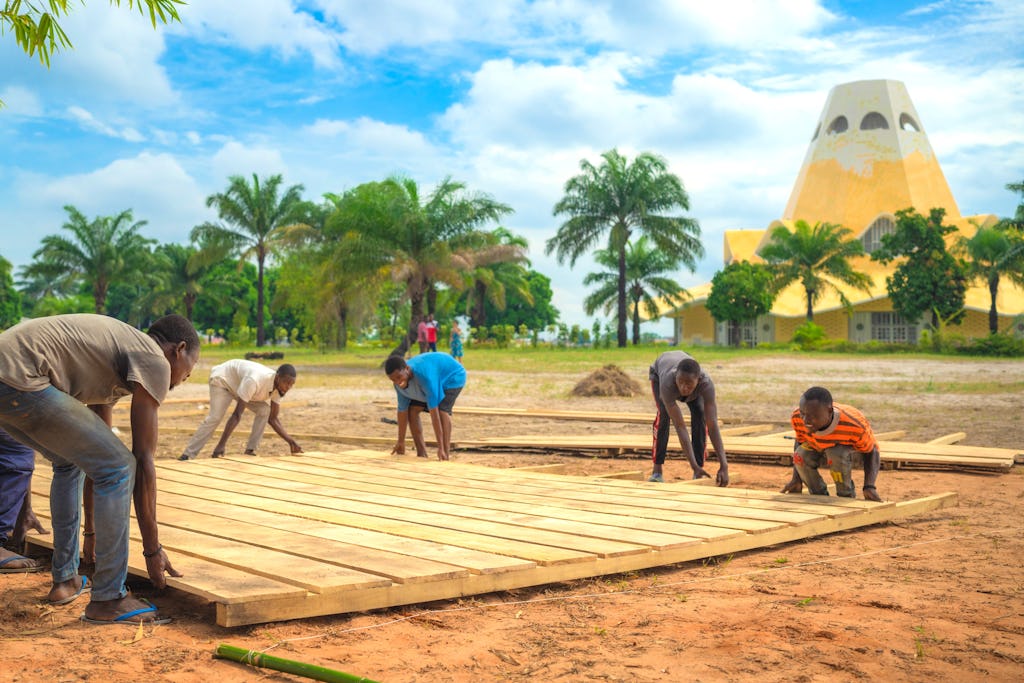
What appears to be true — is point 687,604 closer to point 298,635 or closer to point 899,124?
point 298,635

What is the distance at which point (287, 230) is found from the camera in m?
41.0

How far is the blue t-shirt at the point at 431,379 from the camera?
8.32 m

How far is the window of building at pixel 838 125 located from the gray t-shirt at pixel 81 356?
58.3m

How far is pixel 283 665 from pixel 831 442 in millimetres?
4158

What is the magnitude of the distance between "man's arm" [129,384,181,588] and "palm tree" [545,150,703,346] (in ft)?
128

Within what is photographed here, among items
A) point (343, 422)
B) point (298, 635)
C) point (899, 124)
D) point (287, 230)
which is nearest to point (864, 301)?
point (899, 124)

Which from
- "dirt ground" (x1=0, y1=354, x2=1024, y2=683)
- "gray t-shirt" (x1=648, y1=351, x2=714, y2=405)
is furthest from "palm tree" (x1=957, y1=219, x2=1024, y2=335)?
"dirt ground" (x1=0, y1=354, x2=1024, y2=683)

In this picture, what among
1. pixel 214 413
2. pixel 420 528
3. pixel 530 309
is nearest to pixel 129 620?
pixel 420 528

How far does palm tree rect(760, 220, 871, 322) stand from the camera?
44537 millimetres

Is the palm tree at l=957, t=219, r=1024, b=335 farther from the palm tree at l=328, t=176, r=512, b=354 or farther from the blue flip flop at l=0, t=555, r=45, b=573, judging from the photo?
the blue flip flop at l=0, t=555, r=45, b=573

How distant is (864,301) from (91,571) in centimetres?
4637

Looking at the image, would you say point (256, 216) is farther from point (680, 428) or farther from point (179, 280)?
point (680, 428)

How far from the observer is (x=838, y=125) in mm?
57250

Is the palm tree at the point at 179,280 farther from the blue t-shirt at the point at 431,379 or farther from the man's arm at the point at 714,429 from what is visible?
the man's arm at the point at 714,429
